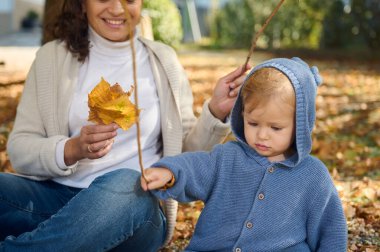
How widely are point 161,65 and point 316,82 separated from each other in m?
0.77

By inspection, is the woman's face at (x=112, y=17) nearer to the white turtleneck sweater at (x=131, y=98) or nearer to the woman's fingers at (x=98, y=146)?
the white turtleneck sweater at (x=131, y=98)

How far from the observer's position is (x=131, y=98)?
8.39 ft

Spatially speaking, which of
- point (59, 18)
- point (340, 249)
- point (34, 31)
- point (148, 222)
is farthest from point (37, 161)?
point (34, 31)

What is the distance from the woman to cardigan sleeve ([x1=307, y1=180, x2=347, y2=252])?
550 millimetres

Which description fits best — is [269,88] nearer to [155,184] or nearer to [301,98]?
[301,98]

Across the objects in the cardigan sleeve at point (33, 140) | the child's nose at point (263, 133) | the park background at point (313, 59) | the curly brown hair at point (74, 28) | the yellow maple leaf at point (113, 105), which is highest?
the curly brown hair at point (74, 28)

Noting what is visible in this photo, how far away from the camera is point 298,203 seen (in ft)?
6.70

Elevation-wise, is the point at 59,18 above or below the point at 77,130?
above

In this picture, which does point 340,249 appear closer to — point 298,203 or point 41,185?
point 298,203

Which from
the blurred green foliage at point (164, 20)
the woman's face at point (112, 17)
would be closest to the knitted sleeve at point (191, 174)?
the woman's face at point (112, 17)

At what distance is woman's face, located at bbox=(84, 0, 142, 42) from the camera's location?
245cm

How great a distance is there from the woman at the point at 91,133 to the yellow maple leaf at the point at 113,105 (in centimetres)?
15

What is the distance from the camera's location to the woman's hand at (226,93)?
2.35 metres

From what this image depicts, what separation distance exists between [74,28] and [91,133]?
0.78 metres
